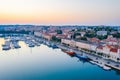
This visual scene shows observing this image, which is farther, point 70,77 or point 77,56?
point 77,56

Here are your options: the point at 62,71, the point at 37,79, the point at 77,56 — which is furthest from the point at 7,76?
the point at 77,56

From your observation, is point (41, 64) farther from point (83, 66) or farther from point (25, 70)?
point (83, 66)

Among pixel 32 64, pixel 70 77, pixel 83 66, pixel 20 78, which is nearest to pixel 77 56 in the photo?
pixel 83 66

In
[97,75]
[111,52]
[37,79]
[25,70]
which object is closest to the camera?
[37,79]

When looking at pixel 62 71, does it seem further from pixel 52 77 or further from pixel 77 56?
pixel 77 56

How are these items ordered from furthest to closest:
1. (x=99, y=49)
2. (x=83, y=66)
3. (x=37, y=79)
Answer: (x=99, y=49), (x=83, y=66), (x=37, y=79)

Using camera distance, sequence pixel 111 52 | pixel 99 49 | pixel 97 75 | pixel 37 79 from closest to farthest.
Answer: pixel 37 79
pixel 97 75
pixel 111 52
pixel 99 49

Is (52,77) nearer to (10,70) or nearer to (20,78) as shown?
(20,78)

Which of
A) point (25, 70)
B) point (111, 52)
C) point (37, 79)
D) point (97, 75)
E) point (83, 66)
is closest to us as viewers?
point (37, 79)

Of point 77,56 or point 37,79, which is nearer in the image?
point 37,79
